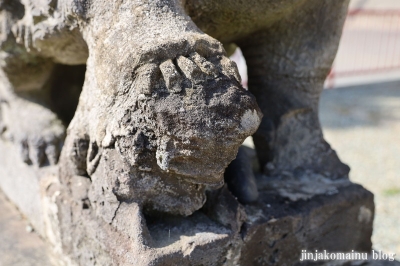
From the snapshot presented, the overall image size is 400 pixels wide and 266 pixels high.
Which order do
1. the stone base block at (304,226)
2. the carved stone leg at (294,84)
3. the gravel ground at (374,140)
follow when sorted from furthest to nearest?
the gravel ground at (374,140)
the carved stone leg at (294,84)
the stone base block at (304,226)

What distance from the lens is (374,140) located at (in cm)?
281

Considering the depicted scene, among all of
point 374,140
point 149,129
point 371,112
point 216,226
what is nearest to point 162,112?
point 149,129

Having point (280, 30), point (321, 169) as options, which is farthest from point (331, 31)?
point (321, 169)

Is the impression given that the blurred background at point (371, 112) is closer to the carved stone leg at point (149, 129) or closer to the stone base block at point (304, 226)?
the stone base block at point (304, 226)

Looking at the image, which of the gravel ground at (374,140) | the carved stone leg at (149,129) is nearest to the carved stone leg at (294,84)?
the carved stone leg at (149,129)

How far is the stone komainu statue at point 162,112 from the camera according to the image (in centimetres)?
62

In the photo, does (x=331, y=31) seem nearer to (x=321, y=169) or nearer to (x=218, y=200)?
(x=321, y=169)

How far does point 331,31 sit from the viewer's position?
984 mm

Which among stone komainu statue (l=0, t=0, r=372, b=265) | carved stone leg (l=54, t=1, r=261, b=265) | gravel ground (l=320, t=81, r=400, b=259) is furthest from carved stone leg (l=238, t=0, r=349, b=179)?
gravel ground (l=320, t=81, r=400, b=259)

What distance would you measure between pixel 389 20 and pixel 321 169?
16.9 ft

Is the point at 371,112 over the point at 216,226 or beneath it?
beneath

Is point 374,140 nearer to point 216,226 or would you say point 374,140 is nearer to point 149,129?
point 216,226

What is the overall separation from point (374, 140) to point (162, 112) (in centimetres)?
246

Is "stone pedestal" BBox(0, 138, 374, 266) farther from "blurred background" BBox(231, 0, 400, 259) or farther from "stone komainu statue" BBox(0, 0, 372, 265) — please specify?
"blurred background" BBox(231, 0, 400, 259)
